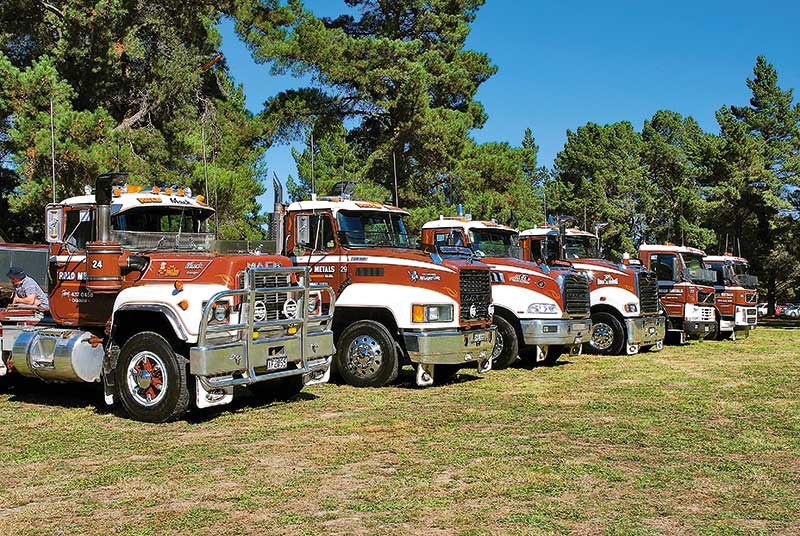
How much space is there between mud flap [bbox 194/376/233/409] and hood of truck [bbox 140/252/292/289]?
111cm

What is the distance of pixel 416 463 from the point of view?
7.21 metres

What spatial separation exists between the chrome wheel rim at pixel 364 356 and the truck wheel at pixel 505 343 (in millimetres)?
3065

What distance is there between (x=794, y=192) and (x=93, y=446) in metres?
38.8

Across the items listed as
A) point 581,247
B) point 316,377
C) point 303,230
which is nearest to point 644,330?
point 581,247

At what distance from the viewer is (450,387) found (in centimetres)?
1202

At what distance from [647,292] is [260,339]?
1089 cm

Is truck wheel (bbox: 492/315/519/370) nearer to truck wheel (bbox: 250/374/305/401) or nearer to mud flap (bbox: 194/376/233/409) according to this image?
truck wheel (bbox: 250/374/305/401)

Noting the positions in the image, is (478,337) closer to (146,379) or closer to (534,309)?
(534,309)

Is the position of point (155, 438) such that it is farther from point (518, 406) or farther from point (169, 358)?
point (518, 406)

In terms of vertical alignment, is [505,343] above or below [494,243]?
below

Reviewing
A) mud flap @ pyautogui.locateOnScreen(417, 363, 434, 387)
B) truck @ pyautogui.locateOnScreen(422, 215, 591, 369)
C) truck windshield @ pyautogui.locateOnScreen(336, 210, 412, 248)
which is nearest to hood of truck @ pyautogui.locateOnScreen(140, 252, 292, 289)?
truck windshield @ pyautogui.locateOnScreen(336, 210, 412, 248)

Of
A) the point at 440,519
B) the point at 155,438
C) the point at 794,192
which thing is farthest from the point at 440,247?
the point at 794,192

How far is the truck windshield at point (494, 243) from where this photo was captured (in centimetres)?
1579

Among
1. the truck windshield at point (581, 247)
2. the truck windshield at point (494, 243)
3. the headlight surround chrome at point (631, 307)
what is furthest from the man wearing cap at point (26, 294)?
the headlight surround chrome at point (631, 307)
